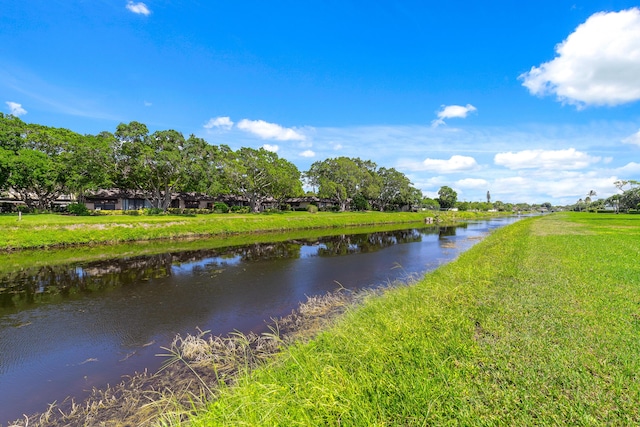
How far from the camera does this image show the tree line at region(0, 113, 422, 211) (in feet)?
113

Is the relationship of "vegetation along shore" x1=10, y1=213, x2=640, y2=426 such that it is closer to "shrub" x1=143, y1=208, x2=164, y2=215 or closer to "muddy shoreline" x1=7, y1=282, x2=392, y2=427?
"muddy shoreline" x1=7, y1=282, x2=392, y2=427

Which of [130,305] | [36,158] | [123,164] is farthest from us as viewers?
[123,164]

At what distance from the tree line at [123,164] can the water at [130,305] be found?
22.3 metres

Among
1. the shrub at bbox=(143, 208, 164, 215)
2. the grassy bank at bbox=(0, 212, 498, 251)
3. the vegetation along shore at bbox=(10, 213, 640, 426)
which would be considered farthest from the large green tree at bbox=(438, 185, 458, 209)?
the vegetation along shore at bbox=(10, 213, 640, 426)

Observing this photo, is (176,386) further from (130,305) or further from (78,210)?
(78,210)

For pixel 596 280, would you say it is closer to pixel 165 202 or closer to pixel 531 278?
pixel 531 278

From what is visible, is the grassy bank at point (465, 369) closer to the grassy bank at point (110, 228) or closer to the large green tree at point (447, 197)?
the grassy bank at point (110, 228)

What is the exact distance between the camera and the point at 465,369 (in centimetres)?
441

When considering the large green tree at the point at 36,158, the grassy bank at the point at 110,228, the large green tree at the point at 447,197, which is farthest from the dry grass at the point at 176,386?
the large green tree at the point at 447,197

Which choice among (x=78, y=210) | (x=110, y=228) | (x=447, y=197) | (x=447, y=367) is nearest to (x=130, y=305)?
(x=447, y=367)

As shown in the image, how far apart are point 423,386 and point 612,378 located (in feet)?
8.11

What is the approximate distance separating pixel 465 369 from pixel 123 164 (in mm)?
44364

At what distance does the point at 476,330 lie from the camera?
5887 millimetres

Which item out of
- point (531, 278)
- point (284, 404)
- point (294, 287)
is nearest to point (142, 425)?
point (284, 404)
